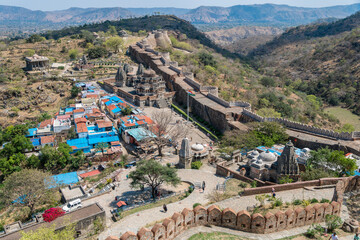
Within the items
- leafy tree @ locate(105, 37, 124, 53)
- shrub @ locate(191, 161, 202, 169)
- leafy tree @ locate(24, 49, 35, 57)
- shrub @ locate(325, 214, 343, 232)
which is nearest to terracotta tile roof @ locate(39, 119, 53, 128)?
shrub @ locate(191, 161, 202, 169)

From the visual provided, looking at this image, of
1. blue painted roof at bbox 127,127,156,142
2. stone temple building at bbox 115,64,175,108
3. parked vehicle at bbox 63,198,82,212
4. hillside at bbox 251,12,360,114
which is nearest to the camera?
parked vehicle at bbox 63,198,82,212

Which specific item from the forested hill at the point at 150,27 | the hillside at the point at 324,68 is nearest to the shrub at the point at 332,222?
the hillside at the point at 324,68

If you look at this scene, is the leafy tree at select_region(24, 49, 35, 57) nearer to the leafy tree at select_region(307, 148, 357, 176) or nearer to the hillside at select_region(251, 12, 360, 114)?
the hillside at select_region(251, 12, 360, 114)

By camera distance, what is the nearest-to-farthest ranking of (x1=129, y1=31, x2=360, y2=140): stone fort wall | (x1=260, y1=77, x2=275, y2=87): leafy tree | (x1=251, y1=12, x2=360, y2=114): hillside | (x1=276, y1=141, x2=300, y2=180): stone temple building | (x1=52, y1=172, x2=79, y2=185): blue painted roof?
1. (x1=276, y1=141, x2=300, y2=180): stone temple building
2. (x1=52, y1=172, x2=79, y2=185): blue painted roof
3. (x1=129, y1=31, x2=360, y2=140): stone fort wall
4. (x1=260, y1=77, x2=275, y2=87): leafy tree
5. (x1=251, y1=12, x2=360, y2=114): hillside

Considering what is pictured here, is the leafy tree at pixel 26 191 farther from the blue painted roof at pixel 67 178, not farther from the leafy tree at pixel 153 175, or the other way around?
the leafy tree at pixel 153 175

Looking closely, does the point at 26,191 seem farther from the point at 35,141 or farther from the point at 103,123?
the point at 103,123

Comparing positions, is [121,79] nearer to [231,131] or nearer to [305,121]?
[231,131]
